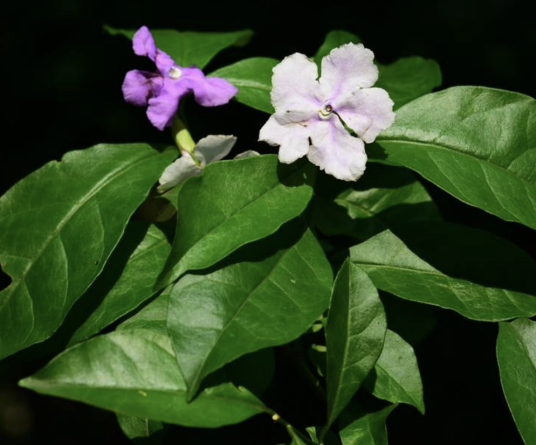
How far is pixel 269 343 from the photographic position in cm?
102

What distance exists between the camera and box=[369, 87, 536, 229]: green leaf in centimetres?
124

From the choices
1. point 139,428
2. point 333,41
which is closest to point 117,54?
point 333,41

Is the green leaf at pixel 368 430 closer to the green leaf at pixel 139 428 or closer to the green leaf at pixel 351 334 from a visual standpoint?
the green leaf at pixel 351 334

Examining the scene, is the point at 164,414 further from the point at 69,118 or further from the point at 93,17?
the point at 93,17

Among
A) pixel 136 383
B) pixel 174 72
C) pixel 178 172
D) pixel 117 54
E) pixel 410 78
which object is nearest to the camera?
pixel 136 383

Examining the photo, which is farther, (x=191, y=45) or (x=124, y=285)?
(x=191, y=45)

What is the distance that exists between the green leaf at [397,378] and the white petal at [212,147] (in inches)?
16.1

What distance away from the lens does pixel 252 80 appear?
1.44 meters

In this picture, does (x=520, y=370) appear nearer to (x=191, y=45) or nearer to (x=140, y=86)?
(x=140, y=86)

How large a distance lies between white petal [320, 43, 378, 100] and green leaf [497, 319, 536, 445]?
0.43 m

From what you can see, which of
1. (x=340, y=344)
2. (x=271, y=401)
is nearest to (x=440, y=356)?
(x=271, y=401)

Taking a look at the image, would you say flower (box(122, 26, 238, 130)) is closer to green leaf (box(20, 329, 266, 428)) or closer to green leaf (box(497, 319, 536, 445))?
green leaf (box(20, 329, 266, 428))

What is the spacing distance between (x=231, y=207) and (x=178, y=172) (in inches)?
5.6

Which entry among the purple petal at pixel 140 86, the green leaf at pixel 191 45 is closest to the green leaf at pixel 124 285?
the purple petal at pixel 140 86
